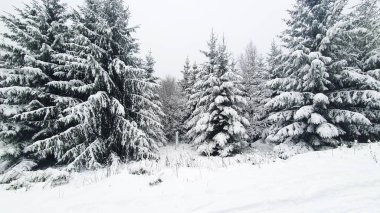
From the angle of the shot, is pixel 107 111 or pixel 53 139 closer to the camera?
pixel 53 139

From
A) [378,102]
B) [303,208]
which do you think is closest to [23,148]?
[303,208]

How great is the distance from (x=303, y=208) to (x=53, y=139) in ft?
39.9

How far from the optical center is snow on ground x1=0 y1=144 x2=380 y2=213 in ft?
11.8

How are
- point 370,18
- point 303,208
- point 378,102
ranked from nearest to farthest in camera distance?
point 303,208 < point 378,102 < point 370,18

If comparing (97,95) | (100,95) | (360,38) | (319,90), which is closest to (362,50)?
(360,38)

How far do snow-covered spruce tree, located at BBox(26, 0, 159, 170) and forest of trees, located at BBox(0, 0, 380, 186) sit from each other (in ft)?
0.21

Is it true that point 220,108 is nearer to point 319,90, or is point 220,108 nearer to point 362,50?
point 319,90

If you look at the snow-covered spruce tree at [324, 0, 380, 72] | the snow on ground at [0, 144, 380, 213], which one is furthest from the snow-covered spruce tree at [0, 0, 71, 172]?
the snow-covered spruce tree at [324, 0, 380, 72]

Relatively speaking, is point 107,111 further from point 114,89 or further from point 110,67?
point 110,67

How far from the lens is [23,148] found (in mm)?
11961

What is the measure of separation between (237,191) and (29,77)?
13.7 metres

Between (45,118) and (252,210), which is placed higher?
(45,118)

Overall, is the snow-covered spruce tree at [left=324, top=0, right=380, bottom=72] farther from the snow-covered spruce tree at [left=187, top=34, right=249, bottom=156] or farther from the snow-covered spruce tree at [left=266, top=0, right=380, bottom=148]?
the snow-covered spruce tree at [left=187, top=34, right=249, bottom=156]

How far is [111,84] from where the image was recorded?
42.2ft
